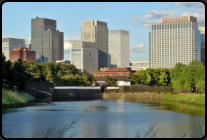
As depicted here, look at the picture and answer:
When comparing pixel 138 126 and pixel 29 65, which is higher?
pixel 29 65

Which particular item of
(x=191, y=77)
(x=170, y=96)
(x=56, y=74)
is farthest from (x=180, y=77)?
(x=56, y=74)

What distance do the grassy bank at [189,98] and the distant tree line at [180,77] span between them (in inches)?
75.5

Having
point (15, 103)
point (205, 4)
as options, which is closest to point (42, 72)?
point (15, 103)

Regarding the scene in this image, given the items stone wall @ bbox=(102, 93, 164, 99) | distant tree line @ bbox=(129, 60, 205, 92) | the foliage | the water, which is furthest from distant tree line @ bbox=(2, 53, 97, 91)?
the water

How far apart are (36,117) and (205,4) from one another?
30172 mm

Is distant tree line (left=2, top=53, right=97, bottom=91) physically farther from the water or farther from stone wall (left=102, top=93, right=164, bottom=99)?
the water

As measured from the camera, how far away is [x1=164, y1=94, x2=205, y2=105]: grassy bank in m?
59.1

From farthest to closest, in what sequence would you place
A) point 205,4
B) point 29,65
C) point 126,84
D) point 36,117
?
point 126,84
point 29,65
point 36,117
point 205,4

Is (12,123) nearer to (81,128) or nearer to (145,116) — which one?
(81,128)

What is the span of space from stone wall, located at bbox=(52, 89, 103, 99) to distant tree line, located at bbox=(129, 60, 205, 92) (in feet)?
48.3

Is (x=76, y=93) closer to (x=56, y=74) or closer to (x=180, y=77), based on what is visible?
(x=56, y=74)

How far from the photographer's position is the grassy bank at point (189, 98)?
5914cm

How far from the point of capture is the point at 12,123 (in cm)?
3331

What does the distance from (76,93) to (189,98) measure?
3505cm
